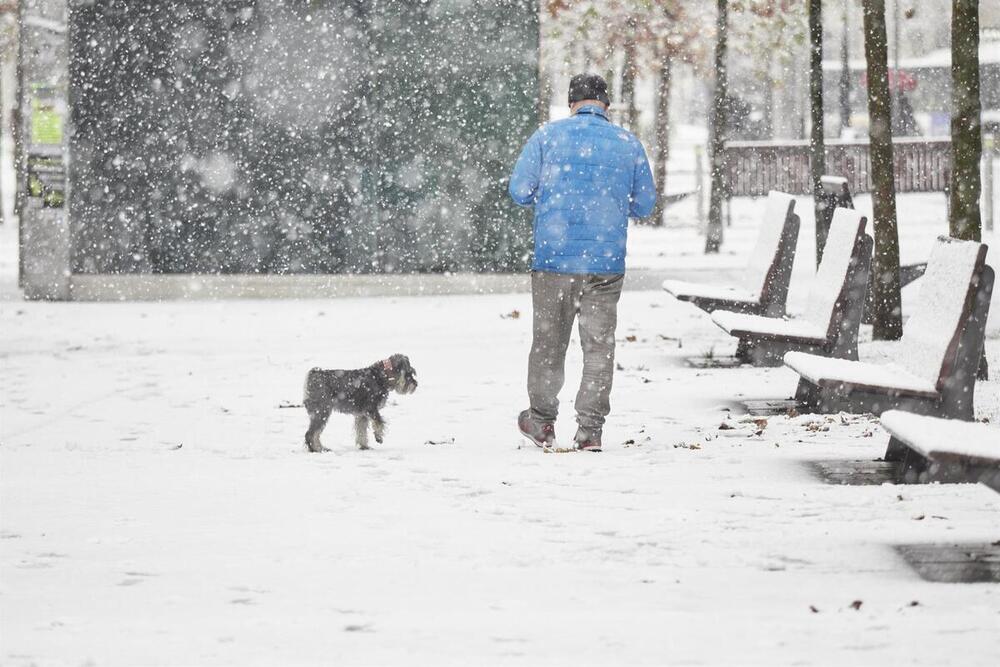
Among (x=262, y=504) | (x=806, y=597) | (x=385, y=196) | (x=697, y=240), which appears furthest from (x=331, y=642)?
(x=697, y=240)

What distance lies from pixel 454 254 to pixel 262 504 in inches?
444

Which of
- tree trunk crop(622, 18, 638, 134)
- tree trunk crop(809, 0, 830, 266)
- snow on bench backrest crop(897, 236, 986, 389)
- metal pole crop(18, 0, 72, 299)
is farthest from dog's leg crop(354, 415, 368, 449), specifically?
tree trunk crop(622, 18, 638, 134)

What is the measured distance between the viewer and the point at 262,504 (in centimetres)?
697

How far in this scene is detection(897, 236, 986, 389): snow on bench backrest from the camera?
281 inches

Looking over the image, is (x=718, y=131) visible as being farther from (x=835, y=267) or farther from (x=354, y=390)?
(x=354, y=390)

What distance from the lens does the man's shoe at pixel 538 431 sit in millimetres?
8375

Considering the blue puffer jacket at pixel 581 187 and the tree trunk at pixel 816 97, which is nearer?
the blue puffer jacket at pixel 581 187

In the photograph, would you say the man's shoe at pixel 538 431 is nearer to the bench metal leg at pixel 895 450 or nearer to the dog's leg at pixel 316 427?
the dog's leg at pixel 316 427

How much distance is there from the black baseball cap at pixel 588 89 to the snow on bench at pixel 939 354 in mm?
1684

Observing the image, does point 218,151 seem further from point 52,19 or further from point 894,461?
point 894,461

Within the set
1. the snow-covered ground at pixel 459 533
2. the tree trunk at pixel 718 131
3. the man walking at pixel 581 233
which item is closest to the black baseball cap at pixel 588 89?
the man walking at pixel 581 233

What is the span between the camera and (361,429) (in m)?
8.41

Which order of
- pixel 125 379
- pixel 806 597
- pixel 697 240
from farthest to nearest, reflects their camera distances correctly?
1. pixel 697 240
2. pixel 125 379
3. pixel 806 597

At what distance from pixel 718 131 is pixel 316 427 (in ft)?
51.6
